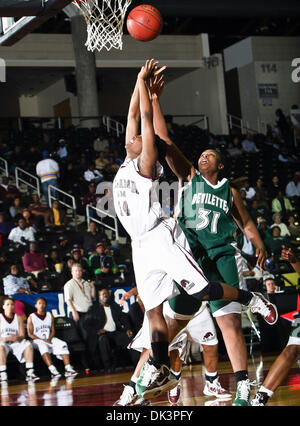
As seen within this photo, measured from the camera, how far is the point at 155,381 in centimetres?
500

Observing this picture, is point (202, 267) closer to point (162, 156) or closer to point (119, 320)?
point (162, 156)

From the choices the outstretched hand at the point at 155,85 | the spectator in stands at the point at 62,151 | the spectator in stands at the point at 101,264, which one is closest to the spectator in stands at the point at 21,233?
the spectator in stands at the point at 101,264

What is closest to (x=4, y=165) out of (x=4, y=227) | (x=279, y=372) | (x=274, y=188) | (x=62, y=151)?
(x=62, y=151)

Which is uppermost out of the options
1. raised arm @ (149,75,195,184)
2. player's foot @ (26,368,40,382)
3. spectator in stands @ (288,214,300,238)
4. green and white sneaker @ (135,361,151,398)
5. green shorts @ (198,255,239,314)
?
raised arm @ (149,75,195,184)

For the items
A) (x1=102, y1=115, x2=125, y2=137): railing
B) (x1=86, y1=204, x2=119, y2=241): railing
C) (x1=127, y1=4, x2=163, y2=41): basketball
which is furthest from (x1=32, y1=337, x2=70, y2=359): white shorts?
(x1=102, y1=115, x2=125, y2=137): railing

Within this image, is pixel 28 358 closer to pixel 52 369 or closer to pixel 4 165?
pixel 52 369

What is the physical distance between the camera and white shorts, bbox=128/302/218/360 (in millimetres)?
5590

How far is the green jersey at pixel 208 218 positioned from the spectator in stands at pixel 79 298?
5281mm

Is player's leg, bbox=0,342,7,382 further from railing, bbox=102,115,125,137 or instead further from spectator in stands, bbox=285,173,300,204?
railing, bbox=102,115,125,137

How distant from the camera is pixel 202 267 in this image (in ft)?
18.4

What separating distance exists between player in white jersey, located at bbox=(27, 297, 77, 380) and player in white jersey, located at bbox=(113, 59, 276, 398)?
17.2 ft

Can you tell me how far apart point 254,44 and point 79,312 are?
60.2 ft

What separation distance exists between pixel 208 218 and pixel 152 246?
65cm
